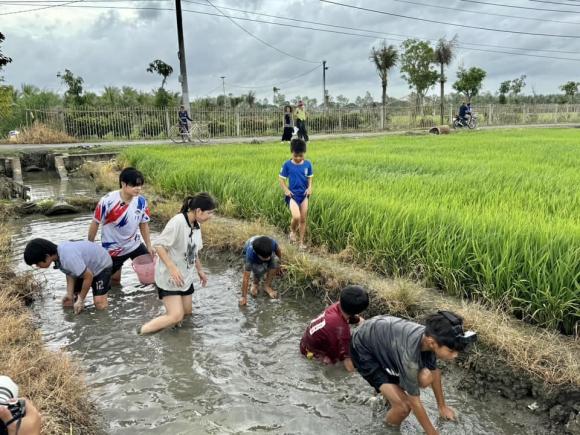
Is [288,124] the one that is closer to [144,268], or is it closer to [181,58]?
[181,58]

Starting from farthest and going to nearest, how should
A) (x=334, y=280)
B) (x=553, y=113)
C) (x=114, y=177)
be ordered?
1. (x=553, y=113)
2. (x=114, y=177)
3. (x=334, y=280)

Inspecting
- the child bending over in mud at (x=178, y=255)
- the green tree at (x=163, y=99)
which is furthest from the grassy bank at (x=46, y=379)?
the green tree at (x=163, y=99)

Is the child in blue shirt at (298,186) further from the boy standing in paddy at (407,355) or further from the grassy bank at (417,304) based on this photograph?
the boy standing in paddy at (407,355)

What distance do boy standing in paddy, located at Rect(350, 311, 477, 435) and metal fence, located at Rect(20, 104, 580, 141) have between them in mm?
17538

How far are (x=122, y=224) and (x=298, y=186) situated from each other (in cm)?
191

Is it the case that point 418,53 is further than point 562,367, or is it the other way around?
point 418,53

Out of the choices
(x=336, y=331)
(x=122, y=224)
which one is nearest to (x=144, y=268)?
(x=122, y=224)

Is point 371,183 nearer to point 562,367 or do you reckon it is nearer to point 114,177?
point 562,367

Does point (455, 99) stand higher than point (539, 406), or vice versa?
point (455, 99)

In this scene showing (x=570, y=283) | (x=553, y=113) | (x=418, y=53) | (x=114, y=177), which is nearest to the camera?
(x=570, y=283)

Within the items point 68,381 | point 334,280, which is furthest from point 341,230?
point 68,381

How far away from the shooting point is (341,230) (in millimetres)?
4984

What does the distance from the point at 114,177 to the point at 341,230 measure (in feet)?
22.8

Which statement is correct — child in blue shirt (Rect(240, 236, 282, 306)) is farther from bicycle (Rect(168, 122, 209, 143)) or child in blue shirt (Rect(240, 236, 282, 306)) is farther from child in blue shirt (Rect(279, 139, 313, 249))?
bicycle (Rect(168, 122, 209, 143))
